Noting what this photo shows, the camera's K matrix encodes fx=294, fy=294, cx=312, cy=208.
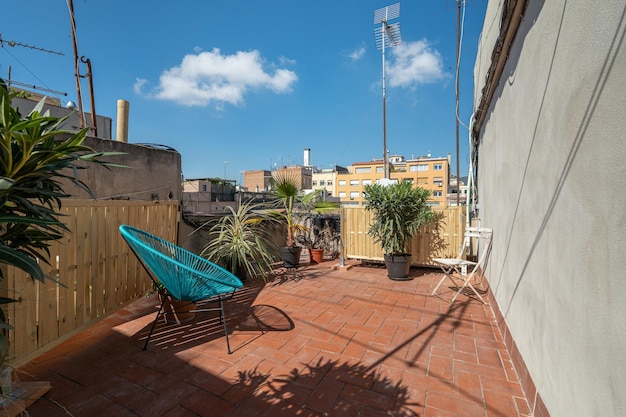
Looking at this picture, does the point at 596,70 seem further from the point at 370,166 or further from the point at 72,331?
the point at 370,166

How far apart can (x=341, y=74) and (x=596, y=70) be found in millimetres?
14530

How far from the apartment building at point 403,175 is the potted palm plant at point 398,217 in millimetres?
38091

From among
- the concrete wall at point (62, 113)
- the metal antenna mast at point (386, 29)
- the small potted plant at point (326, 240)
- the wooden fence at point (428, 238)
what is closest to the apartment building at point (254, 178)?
the metal antenna mast at point (386, 29)

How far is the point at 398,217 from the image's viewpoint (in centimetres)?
480

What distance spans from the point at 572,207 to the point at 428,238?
169 inches

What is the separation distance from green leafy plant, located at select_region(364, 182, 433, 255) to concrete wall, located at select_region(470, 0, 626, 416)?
8.28 feet

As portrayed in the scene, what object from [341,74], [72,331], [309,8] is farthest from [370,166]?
[72,331]

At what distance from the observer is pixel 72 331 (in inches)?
84.9

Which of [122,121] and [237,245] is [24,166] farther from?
[122,121]

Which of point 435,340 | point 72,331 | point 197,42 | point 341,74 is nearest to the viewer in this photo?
point 72,331

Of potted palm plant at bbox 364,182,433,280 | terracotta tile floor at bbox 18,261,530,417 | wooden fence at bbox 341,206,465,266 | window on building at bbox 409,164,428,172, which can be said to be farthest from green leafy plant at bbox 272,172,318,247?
window on building at bbox 409,164,428,172

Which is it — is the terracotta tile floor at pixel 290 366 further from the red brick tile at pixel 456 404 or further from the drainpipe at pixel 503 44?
the drainpipe at pixel 503 44

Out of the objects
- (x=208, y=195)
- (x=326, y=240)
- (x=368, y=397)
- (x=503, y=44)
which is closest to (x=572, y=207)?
(x=368, y=397)

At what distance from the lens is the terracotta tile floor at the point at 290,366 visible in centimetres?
171
